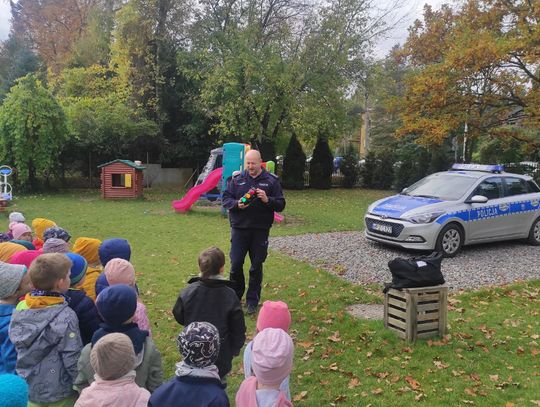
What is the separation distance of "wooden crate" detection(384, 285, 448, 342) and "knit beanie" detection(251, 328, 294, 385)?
314 centimetres

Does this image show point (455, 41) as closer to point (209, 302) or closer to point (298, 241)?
point (298, 241)

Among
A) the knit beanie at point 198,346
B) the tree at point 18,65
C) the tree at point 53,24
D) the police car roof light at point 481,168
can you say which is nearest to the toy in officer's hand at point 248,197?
the knit beanie at point 198,346

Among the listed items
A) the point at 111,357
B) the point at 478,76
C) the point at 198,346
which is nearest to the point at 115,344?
the point at 111,357

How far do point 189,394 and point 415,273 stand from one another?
3.72m

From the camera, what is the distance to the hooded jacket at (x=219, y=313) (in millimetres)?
3754

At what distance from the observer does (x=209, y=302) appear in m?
3.80

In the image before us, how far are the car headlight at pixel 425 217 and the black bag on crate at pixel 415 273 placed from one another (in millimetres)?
4063

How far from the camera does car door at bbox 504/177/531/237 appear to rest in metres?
10.8

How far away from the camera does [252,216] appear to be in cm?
620

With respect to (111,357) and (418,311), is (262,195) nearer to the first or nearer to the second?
(418,311)

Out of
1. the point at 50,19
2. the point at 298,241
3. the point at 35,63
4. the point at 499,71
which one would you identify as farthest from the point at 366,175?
the point at 50,19

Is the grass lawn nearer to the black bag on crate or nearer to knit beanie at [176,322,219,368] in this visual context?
the black bag on crate

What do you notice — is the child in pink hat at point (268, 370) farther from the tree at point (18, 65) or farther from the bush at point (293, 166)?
the tree at point (18, 65)

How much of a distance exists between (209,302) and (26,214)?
1338 centimetres
